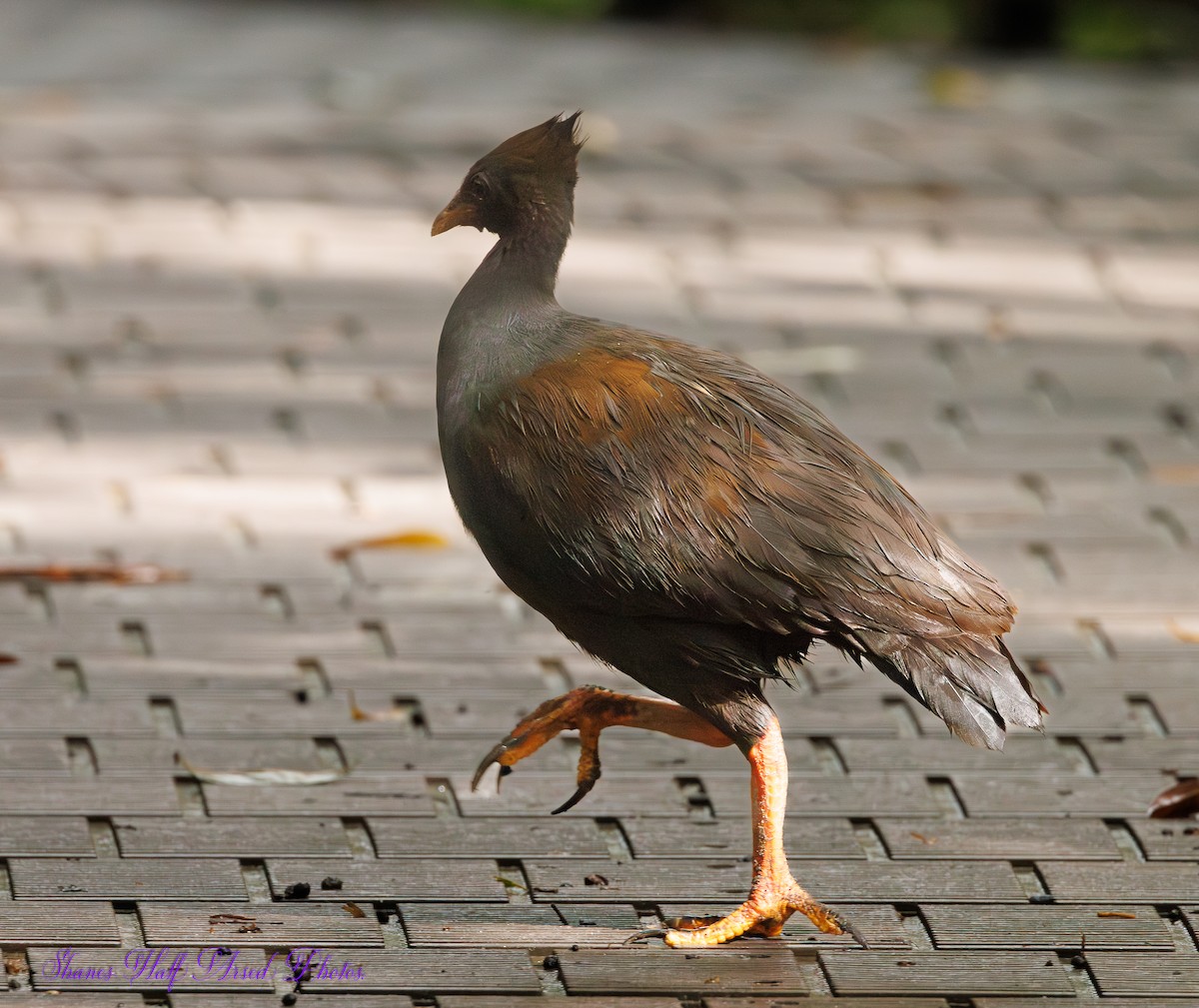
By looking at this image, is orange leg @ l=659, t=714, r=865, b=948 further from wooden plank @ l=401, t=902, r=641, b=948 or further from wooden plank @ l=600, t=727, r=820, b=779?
wooden plank @ l=600, t=727, r=820, b=779

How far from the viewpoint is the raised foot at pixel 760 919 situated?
3375mm

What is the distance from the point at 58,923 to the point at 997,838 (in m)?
1.73

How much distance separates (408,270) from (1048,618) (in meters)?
3.35

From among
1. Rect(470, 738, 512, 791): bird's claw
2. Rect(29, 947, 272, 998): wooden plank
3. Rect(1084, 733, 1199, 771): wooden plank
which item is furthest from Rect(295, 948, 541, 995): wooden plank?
Rect(1084, 733, 1199, 771): wooden plank

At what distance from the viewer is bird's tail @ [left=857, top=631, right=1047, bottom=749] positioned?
3260mm

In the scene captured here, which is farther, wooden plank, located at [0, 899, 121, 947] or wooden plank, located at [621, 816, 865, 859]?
wooden plank, located at [621, 816, 865, 859]

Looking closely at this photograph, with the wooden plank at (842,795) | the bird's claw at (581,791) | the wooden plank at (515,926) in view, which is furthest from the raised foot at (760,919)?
the wooden plank at (842,795)

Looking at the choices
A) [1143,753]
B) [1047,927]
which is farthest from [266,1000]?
[1143,753]

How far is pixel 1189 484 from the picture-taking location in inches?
230

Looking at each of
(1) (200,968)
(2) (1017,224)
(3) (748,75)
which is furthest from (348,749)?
(3) (748,75)

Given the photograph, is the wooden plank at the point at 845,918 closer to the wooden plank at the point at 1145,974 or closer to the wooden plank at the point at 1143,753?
the wooden plank at the point at 1145,974

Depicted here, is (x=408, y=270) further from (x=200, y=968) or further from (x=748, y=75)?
(x=200, y=968)

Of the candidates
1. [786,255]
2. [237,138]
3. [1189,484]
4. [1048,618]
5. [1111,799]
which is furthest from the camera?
[237,138]

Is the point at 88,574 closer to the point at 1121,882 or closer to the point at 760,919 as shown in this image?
the point at 760,919
